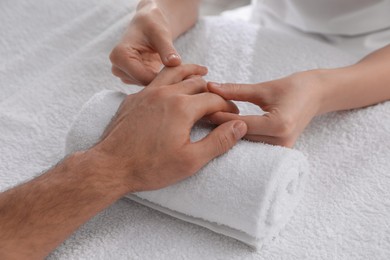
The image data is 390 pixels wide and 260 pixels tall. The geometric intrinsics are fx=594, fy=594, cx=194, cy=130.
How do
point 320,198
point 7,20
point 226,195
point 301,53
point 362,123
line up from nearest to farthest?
point 226,195 → point 320,198 → point 362,123 → point 301,53 → point 7,20

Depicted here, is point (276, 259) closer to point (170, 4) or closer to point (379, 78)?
point (379, 78)

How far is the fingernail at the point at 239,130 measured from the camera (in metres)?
0.93

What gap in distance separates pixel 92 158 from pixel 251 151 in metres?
0.25

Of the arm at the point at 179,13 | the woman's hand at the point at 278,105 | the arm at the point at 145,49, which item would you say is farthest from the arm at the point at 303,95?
the arm at the point at 179,13

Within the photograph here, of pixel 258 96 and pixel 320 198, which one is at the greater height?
pixel 258 96

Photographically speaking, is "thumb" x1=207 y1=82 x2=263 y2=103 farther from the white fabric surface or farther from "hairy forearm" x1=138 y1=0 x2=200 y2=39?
"hairy forearm" x1=138 y1=0 x2=200 y2=39

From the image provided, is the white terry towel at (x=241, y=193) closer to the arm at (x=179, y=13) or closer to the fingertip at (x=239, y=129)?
the fingertip at (x=239, y=129)

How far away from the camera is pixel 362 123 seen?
1133 mm

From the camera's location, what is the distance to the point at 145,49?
1.16 metres

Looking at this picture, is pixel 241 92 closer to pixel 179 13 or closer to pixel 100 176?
pixel 100 176

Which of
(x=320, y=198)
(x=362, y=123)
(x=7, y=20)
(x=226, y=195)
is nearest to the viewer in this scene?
(x=226, y=195)

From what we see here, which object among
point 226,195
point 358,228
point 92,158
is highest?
point 92,158

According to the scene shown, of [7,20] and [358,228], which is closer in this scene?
[358,228]

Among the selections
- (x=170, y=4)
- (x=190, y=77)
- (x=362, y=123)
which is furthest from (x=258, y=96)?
(x=170, y=4)
